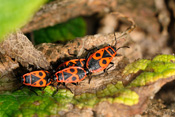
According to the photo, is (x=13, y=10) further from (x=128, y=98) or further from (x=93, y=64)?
(x=93, y=64)

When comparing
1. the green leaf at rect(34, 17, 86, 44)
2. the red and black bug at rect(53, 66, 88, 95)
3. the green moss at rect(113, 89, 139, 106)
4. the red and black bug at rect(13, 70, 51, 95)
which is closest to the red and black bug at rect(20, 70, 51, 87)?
the red and black bug at rect(13, 70, 51, 95)

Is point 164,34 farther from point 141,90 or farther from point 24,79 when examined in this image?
point 24,79

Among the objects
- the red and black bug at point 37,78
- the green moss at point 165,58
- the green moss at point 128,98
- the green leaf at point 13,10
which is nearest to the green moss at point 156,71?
the green moss at point 165,58

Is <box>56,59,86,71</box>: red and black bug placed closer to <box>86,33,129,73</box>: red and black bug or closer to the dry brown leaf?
<box>86,33,129,73</box>: red and black bug

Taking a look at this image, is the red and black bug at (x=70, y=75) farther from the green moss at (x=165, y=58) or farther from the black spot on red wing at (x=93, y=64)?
the green moss at (x=165, y=58)

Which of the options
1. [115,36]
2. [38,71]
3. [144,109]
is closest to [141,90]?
[144,109]

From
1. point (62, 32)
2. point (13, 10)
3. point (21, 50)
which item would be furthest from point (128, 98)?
point (62, 32)
